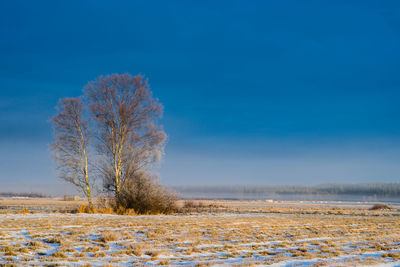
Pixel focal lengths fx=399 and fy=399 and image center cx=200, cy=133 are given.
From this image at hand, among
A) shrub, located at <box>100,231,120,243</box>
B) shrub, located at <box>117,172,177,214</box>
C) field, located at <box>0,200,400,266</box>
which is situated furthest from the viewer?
shrub, located at <box>117,172,177,214</box>

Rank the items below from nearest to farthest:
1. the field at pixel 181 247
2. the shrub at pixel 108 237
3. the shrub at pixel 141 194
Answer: the field at pixel 181 247 → the shrub at pixel 108 237 → the shrub at pixel 141 194

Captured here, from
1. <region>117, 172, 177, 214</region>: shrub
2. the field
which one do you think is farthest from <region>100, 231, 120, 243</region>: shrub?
<region>117, 172, 177, 214</region>: shrub

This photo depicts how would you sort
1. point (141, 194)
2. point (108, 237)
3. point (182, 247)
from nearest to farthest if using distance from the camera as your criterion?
point (182, 247), point (108, 237), point (141, 194)

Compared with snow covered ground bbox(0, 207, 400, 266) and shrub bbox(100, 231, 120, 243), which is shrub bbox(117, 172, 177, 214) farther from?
shrub bbox(100, 231, 120, 243)

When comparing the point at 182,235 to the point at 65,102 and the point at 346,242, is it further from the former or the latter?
the point at 65,102

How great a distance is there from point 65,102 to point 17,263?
61.9 ft

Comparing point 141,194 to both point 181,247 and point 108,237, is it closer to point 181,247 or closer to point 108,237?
point 108,237

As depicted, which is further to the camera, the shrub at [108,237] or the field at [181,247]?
the shrub at [108,237]

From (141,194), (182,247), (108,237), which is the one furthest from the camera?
(141,194)

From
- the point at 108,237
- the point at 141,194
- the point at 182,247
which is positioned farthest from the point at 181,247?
the point at 141,194

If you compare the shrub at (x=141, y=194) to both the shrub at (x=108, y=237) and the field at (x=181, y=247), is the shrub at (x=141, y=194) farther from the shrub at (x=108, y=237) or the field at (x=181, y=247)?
the shrub at (x=108, y=237)

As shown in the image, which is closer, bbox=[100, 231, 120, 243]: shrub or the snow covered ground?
the snow covered ground

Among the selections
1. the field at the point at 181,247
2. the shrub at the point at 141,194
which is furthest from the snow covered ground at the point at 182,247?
the shrub at the point at 141,194

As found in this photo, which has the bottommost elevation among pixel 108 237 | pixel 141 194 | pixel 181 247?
pixel 181 247
